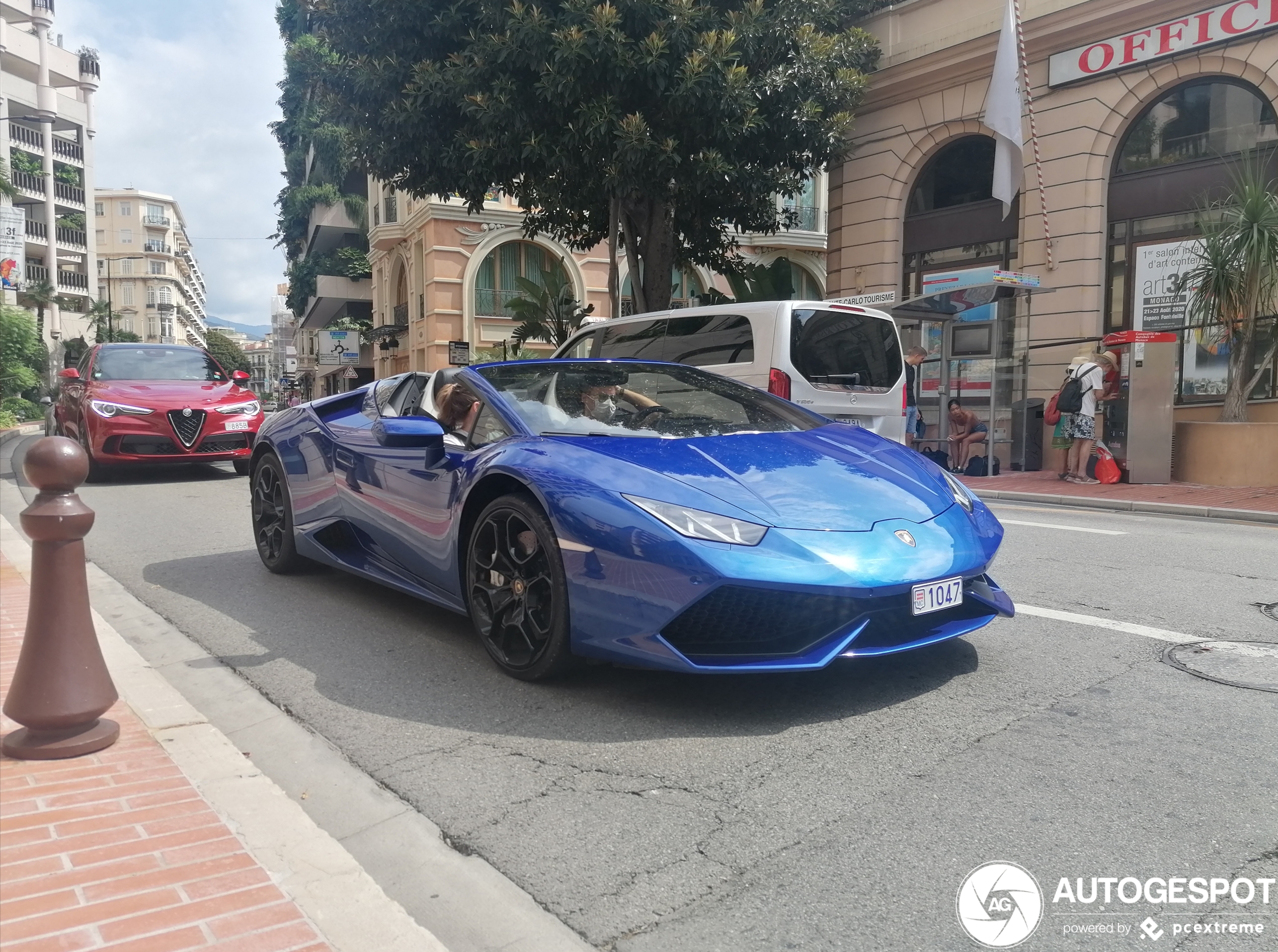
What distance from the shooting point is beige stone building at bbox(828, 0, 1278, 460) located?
571 inches

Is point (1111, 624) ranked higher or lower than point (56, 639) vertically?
lower

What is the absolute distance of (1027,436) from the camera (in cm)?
1507

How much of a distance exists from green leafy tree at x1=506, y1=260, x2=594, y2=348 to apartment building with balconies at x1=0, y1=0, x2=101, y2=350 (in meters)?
54.7

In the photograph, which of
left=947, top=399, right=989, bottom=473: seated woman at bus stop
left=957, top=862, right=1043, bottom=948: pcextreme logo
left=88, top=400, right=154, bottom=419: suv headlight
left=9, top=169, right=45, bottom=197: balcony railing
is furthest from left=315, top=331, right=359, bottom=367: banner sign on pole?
left=957, top=862, right=1043, bottom=948: pcextreme logo

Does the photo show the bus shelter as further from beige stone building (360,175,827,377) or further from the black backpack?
beige stone building (360,175,827,377)

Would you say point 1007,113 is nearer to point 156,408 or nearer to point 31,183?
point 156,408

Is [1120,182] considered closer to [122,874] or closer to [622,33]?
[622,33]

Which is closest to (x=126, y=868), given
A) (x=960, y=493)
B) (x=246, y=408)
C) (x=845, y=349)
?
(x=960, y=493)

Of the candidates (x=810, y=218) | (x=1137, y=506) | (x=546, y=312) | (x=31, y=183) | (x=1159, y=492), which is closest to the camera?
(x=1137, y=506)

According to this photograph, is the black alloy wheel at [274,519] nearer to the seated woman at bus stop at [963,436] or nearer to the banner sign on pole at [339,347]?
the seated woman at bus stop at [963,436]

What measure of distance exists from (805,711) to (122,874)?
202 centimetres

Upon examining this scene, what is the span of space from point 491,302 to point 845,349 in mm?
24279

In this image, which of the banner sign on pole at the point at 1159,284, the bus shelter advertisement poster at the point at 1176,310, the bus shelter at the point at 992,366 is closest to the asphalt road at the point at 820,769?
the bus shelter at the point at 992,366

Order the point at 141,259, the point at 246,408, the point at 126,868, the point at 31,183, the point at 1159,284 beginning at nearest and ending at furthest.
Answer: the point at 126,868, the point at 246,408, the point at 1159,284, the point at 31,183, the point at 141,259
